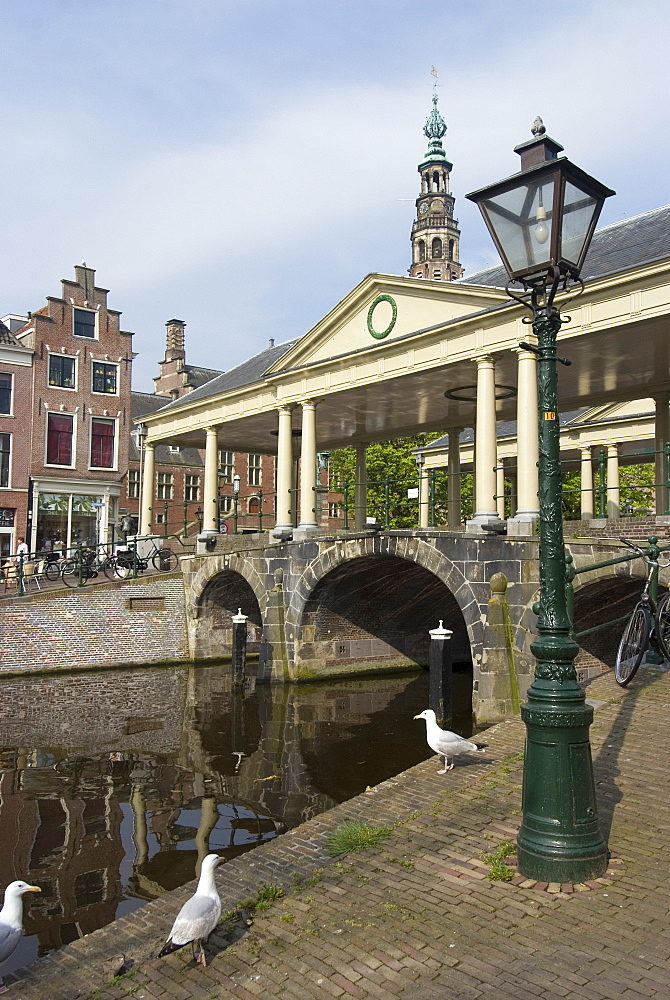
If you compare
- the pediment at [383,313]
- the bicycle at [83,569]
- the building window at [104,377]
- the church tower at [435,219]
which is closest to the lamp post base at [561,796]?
the pediment at [383,313]

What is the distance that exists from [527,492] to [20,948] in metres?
10.8

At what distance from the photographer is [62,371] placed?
32.3 metres

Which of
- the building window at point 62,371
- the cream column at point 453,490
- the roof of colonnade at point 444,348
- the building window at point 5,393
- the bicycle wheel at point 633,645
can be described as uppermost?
the building window at point 62,371

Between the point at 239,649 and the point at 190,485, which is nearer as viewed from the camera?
the point at 239,649

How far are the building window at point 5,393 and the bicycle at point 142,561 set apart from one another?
9059 millimetres

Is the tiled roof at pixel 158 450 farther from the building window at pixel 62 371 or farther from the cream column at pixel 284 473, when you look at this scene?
the cream column at pixel 284 473

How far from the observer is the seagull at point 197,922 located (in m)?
4.59

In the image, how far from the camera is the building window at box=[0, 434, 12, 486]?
30469 millimetres

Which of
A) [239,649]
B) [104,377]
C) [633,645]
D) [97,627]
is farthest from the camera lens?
[104,377]

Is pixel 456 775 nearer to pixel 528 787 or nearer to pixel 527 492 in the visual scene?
pixel 528 787

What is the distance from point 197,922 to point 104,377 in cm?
3112

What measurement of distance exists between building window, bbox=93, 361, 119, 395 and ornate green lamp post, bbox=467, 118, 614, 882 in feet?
97.4

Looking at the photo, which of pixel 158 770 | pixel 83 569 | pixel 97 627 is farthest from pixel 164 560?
pixel 158 770

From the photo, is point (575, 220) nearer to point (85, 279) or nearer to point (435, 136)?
point (85, 279)
